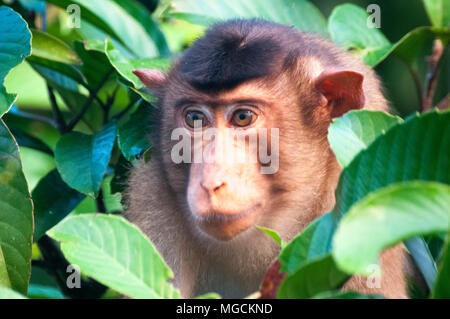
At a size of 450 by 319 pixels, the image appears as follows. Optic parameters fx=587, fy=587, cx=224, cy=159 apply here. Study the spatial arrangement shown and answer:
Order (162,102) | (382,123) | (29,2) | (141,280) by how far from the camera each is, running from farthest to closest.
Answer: (29,2) → (162,102) → (382,123) → (141,280)

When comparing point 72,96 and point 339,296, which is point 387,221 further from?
point 72,96

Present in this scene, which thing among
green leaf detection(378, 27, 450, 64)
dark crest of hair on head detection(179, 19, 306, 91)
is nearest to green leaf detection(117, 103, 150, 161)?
dark crest of hair on head detection(179, 19, 306, 91)

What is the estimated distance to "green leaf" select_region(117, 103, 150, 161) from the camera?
9.20 feet

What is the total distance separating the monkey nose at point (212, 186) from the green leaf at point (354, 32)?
138 cm

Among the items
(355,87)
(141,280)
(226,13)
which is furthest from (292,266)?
(226,13)

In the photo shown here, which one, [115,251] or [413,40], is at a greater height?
[413,40]

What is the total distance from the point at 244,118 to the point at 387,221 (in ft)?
4.94

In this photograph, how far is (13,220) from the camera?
2314mm

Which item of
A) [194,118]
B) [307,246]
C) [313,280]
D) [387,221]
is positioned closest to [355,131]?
[307,246]

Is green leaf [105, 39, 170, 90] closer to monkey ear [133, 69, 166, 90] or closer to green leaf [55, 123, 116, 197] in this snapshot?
monkey ear [133, 69, 166, 90]

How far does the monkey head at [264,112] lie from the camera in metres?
2.55

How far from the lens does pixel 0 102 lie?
2277mm

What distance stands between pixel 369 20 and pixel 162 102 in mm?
1353
